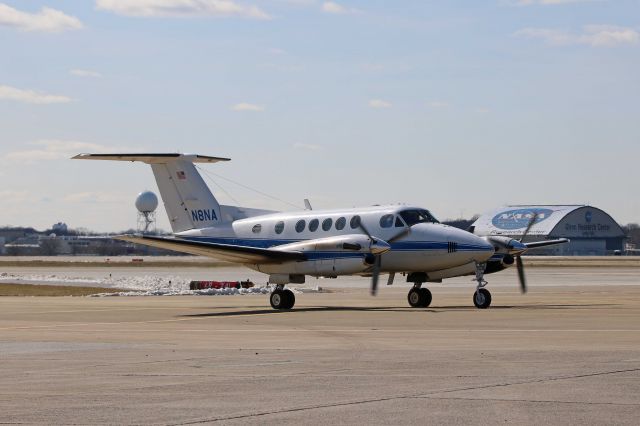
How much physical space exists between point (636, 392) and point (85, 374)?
8.51 metres

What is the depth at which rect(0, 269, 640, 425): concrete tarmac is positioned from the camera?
43.1 feet

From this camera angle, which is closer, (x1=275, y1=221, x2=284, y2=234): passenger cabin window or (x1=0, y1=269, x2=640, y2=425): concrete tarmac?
(x1=0, y1=269, x2=640, y2=425): concrete tarmac

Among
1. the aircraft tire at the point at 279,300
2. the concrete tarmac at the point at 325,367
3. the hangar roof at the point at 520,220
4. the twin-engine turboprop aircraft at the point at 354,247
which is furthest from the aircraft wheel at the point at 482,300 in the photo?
the hangar roof at the point at 520,220

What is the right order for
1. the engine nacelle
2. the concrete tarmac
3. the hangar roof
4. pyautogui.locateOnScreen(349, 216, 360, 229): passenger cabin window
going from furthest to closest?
1. the hangar roof
2. pyautogui.locateOnScreen(349, 216, 360, 229): passenger cabin window
3. the engine nacelle
4. the concrete tarmac

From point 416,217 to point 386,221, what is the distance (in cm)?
116

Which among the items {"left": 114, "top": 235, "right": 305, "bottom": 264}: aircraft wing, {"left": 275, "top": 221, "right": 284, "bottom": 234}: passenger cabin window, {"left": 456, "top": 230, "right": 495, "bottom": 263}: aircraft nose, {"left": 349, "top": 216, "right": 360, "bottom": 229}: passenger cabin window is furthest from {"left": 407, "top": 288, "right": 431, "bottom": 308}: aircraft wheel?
{"left": 275, "top": 221, "right": 284, "bottom": 234}: passenger cabin window

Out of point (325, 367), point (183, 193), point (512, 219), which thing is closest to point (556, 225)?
point (512, 219)

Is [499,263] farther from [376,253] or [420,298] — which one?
[376,253]

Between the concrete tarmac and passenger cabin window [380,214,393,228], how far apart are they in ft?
12.5

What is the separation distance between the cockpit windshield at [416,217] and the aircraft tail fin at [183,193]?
8585mm

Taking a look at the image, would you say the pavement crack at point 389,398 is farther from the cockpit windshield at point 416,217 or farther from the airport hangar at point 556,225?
the airport hangar at point 556,225

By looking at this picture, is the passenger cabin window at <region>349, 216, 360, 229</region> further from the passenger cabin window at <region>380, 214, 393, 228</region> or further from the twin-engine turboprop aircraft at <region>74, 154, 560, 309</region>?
the passenger cabin window at <region>380, 214, 393, 228</region>

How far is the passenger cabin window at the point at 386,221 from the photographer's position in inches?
1533

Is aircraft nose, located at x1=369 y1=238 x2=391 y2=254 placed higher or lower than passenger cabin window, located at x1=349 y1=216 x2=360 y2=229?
lower
